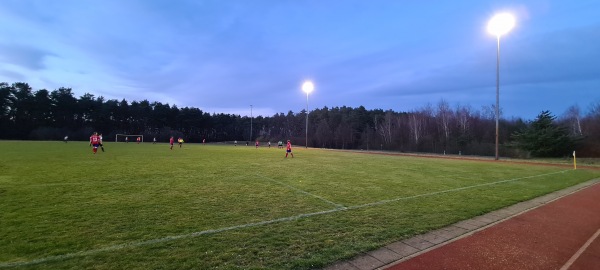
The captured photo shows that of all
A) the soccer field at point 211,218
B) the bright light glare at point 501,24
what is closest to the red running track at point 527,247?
the soccer field at point 211,218

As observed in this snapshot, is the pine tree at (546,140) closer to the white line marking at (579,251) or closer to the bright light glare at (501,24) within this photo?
the bright light glare at (501,24)

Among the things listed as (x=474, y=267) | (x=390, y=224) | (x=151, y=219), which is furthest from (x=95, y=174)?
(x=474, y=267)

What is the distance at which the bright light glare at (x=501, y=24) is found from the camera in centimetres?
2486

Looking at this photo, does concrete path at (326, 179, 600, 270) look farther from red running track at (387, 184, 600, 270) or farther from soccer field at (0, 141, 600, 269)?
soccer field at (0, 141, 600, 269)

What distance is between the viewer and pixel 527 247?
16.8 ft

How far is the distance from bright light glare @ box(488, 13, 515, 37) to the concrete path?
22.8 metres

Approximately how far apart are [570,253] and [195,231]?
20.6 feet

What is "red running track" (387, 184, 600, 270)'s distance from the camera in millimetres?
4406

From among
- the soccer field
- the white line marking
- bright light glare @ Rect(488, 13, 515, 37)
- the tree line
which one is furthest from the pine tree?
the white line marking

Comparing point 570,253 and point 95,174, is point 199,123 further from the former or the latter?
point 570,253

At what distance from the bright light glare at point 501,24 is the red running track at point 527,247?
23.0 m

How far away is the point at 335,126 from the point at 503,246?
3725 inches

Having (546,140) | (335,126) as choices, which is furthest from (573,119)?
(335,126)

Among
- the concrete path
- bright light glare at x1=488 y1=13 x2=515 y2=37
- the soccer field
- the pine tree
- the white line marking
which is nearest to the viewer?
the soccer field
